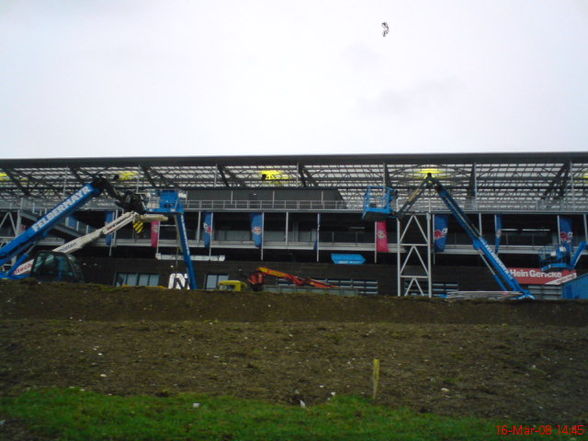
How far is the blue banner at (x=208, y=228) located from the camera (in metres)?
44.7

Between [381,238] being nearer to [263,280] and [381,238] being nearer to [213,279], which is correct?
[213,279]

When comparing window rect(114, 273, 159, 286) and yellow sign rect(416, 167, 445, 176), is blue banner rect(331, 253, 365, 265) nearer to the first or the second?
yellow sign rect(416, 167, 445, 176)

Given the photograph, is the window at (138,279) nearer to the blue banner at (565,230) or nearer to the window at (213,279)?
the window at (213,279)

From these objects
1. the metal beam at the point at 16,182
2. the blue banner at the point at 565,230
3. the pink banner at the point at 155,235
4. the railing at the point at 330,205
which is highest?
the metal beam at the point at 16,182

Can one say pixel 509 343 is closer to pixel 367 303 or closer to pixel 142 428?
pixel 367 303

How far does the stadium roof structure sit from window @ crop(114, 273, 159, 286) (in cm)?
1013

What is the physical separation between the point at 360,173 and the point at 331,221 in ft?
21.1

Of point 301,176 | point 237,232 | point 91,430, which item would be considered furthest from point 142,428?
point 301,176

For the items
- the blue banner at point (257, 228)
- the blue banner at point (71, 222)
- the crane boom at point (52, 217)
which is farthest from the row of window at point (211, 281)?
the crane boom at point (52, 217)

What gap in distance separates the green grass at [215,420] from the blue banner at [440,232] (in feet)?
111

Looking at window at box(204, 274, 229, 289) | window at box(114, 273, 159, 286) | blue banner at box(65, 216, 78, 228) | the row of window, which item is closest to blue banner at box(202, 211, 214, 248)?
window at box(204, 274, 229, 289)

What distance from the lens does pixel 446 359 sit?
42.7 ft

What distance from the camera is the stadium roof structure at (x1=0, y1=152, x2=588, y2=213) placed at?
1804 inches

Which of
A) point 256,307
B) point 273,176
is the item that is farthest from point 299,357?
point 273,176
